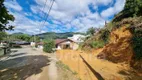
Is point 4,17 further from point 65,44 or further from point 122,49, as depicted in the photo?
point 65,44

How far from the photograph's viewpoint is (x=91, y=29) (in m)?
38.2

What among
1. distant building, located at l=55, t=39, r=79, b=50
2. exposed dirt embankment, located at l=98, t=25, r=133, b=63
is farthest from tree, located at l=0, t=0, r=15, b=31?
distant building, located at l=55, t=39, r=79, b=50

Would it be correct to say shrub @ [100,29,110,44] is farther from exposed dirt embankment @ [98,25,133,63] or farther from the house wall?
the house wall

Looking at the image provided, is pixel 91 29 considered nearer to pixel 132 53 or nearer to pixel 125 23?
pixel 125 23

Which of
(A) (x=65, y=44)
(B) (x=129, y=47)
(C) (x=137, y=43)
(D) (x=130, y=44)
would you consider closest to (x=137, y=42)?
(C) (x=137, y=43)

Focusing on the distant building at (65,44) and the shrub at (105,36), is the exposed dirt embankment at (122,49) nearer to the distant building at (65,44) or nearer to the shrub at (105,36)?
the shrub at (105,36)

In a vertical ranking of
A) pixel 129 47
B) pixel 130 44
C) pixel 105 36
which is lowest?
pixel 129 47

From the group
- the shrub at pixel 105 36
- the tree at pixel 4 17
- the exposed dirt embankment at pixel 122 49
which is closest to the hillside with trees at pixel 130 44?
the exposed dirt embankment at pixel 122 49

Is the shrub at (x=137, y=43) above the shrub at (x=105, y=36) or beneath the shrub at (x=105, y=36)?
beneath

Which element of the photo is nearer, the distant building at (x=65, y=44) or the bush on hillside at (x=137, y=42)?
the bush on hillside at (x=137, y=42)

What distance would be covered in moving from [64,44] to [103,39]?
23.0m

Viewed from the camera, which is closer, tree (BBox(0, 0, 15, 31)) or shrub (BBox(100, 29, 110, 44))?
tree (BBox(0, 0, 15, 31))

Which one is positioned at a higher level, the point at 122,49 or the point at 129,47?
the point at 129,47

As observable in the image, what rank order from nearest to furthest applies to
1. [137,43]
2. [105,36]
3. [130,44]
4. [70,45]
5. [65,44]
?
[137,43]
[130,44]
[105,36]
[65,44]
[70,45]
